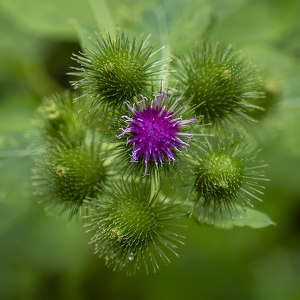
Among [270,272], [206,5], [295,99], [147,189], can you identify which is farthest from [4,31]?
[270,272]

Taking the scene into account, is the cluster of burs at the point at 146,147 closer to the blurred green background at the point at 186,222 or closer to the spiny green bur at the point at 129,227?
the spiny green bur at the point at 129,227

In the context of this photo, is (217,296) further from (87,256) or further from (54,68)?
(54,68)

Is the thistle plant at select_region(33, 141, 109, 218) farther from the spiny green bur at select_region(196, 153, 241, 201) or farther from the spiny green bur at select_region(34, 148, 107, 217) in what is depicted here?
the spiny green bur at select_region(196, 153, 241, 201)

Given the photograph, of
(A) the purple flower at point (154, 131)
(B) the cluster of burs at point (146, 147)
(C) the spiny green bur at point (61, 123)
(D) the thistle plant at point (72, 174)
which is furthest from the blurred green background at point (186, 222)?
(A) the purple flower at point (154, 131)

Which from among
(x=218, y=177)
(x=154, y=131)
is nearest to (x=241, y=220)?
(x=218, y=177)

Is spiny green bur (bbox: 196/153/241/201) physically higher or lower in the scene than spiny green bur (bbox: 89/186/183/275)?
higher

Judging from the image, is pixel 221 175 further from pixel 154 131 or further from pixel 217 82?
pixel 217 82

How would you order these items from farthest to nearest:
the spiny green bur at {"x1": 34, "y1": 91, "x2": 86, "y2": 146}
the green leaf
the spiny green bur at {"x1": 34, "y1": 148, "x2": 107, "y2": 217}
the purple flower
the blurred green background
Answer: the blurred green background
the spiny green bur at {"x1": 34, "y1": 91, "x2": 86, "y2": 146}
the spiny green bur at {"x1": 34, "y1": 148, "x2": 107, "y2": 217}
the green leaf
the purple flower

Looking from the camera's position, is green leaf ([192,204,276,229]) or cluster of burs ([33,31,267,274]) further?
green leaf ([192,204,276,229])

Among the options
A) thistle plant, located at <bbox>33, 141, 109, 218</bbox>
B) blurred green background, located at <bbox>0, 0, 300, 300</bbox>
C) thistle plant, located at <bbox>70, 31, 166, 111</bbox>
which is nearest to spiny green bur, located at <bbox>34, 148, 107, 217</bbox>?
thistle plant, located at <bbox>33, 141, 109, 218</bbox>
